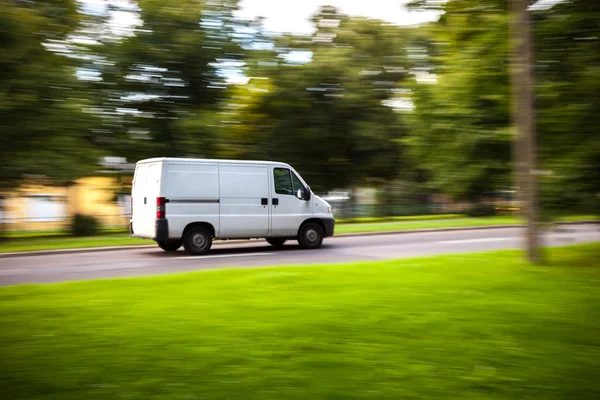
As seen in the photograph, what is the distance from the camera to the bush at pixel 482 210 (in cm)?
3533

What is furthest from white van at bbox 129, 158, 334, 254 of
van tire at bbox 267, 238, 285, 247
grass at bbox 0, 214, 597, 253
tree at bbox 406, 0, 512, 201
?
tree at bbox 406, 0, 512, 201

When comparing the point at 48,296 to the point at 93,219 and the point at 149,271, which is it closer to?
the point at 149,271

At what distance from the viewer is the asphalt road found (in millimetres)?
11492

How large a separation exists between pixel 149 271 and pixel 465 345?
7.62m

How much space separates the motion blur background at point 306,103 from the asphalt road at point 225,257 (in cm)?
220

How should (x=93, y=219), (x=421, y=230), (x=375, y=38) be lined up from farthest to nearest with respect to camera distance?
(x=375, y=38)
(x=93, y=219)
(x=421, y=230)

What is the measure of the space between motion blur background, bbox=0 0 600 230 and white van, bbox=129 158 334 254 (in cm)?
466

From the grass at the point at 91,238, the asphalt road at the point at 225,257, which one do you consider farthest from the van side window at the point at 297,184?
the grass at the point at 91,238

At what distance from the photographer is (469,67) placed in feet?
40.8

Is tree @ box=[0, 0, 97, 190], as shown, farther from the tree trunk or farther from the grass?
the tree trunk

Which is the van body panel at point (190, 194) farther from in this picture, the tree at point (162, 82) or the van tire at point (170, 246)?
the tree at point (162, 82)

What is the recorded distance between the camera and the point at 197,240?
14.8 metres

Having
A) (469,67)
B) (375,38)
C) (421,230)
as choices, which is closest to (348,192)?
(375,38)

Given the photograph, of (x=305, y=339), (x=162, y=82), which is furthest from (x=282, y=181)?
(x=162, y=82)
